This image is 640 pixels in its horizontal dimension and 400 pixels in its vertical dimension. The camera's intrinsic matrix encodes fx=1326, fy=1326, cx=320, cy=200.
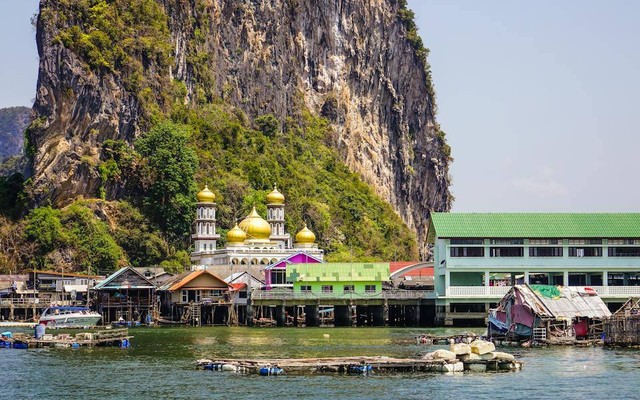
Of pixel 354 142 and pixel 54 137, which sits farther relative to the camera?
pixel 354 142

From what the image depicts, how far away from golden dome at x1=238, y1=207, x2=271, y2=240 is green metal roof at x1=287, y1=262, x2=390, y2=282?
31024mm

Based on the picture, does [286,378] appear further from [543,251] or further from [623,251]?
[623,251]

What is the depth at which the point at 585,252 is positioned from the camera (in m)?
95.9

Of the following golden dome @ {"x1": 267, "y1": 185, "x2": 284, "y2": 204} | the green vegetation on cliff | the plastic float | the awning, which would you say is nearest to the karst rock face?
the green vegetation on cliff

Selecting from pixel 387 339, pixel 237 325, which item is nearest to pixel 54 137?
pixel 237 325

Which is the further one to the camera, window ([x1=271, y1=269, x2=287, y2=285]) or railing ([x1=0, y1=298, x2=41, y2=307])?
railing ([x1=0, y1=298, x2=41, y2=307])

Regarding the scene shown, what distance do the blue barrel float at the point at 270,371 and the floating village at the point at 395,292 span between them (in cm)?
4

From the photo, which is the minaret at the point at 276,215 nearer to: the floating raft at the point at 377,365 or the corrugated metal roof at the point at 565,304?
the corrugated metal roof at the point at 565,304

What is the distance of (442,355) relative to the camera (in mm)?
60500

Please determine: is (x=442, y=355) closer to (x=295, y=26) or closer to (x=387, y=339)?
(x=387, y=339)

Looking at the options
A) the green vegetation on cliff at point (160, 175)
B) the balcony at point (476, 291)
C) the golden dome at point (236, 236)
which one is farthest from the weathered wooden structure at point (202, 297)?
the balcony at point (476, 291)

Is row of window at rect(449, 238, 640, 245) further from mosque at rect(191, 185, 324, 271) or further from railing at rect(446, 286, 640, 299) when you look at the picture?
mosque at rect(191, 185, 324, 271)

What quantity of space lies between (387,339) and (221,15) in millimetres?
96653

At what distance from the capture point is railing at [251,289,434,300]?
100 metres
